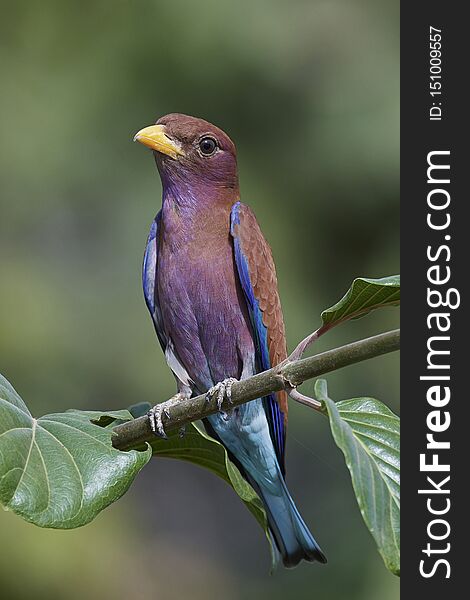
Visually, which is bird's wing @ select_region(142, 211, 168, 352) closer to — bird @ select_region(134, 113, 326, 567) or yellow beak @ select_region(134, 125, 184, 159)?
bird @ select_region(134, 113, 326, 567)

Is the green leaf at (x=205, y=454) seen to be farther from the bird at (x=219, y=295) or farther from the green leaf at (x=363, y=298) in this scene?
the bird at (x=219, y=295)

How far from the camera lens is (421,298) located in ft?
6.21

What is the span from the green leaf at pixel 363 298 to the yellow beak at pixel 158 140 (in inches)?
43.8

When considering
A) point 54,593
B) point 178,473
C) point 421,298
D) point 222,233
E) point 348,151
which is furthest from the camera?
point 178,473

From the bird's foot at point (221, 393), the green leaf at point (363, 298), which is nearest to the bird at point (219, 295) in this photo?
the bird's foot at point (221, 393)

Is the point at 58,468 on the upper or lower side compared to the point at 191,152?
lower

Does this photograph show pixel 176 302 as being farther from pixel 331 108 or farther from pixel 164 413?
pixel 331 108

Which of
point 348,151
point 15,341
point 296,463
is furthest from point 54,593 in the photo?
point 348,151

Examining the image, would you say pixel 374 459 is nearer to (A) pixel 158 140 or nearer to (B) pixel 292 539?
(B) pixel 292 539

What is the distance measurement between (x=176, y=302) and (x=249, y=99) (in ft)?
11.5

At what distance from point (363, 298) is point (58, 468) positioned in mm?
542

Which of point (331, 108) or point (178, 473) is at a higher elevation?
point (331, 108)

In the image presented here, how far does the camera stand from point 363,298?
1710 millimetres

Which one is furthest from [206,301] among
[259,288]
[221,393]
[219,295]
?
[221,393]
